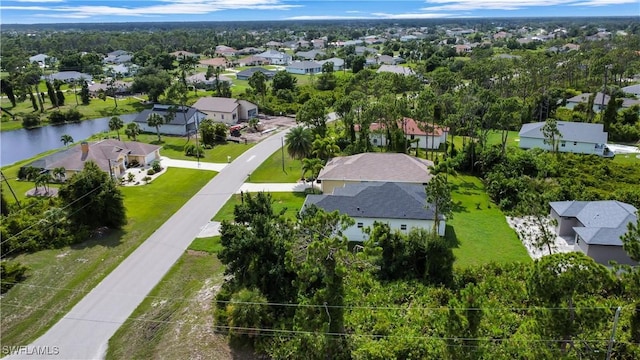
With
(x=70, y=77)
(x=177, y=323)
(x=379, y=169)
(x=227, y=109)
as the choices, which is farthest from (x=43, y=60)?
(x=177, y=323)

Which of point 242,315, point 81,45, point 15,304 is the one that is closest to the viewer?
point 242,315

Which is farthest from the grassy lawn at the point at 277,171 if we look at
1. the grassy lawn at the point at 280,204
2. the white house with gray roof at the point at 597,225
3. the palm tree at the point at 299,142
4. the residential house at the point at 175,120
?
the white house with gray roof at the point at 597,225

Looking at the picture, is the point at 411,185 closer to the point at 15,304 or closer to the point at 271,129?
the point at 15,304

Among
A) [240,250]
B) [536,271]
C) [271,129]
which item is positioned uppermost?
[536,271]

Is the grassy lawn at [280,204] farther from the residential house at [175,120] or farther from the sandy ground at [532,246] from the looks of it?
the residential house at [175,120]

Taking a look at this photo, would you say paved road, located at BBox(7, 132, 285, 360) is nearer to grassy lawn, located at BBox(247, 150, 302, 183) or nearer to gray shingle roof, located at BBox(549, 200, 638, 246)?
grassy lawn, located at BBox(247, 150, 302, 183)

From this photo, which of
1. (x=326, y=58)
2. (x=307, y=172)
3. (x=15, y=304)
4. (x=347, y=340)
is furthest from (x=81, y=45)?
(x=347, y=340)
